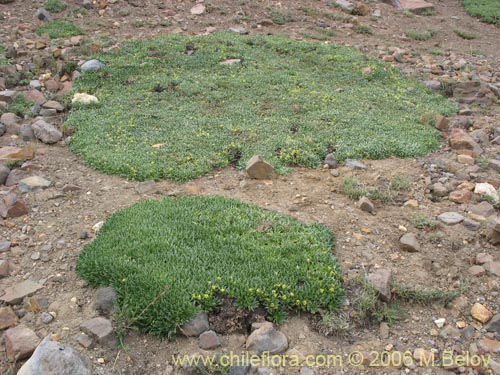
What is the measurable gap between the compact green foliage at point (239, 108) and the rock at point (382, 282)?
2.19 m

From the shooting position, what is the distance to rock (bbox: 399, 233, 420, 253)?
514 cm

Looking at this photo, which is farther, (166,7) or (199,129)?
(166,7)

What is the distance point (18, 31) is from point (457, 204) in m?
8.99

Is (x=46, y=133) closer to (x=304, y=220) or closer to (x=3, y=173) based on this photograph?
(x=3, y=173)

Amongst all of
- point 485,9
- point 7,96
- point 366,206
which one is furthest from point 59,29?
point 485,9

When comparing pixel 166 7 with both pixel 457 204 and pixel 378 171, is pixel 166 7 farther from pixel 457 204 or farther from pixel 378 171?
pixel 457 204

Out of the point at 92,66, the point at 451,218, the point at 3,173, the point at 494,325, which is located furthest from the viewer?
the point at 92,66

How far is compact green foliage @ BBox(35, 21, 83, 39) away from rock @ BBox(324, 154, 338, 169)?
6.49 meters

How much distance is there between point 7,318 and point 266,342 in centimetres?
210

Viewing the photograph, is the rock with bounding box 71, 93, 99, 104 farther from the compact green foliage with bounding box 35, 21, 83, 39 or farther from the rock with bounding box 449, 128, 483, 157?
the rock with bounding box 449, 128, 483, 157

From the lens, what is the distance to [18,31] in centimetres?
1050

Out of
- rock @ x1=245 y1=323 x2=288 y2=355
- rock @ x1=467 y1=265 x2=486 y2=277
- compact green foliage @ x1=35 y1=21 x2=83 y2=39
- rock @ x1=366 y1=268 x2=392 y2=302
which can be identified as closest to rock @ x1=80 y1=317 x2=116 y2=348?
rock @ x1=245 y1=323 x2=288 y2=355

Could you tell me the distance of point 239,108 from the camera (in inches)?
318

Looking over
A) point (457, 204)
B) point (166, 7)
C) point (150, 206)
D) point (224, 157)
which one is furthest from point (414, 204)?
point (166, 7)
